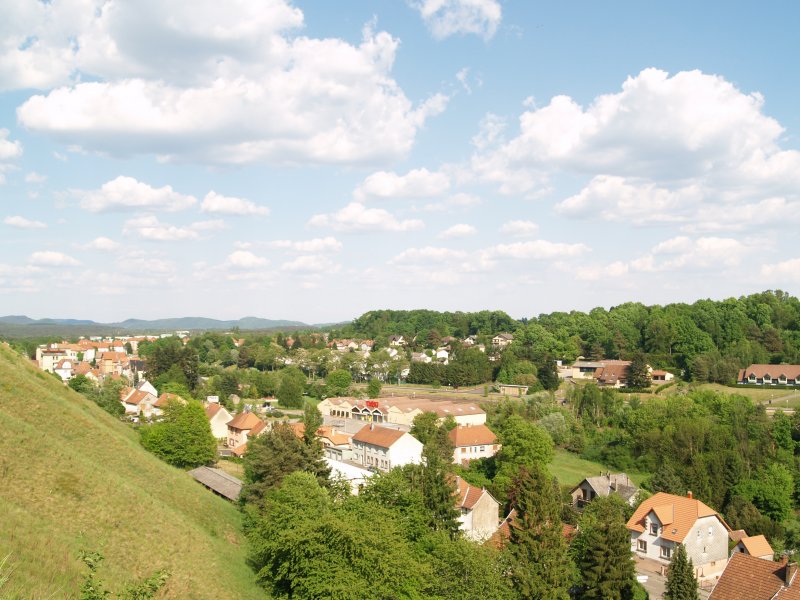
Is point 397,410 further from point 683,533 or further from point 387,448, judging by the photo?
point 683,533

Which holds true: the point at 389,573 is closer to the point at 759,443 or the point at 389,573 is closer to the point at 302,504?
the point at 302,504

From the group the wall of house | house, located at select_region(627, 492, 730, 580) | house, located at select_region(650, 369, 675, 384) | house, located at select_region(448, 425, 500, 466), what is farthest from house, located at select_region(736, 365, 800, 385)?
house, located at select_region(627, 492, 730, 580)

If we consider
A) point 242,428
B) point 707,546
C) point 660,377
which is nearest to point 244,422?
point 242,428

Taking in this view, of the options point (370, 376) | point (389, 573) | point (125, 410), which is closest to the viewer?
point (389, 573)

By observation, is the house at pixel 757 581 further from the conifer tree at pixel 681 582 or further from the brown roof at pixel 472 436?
the brown roof at pixel 472 436

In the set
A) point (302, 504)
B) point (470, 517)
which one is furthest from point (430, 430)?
point (302, 504)

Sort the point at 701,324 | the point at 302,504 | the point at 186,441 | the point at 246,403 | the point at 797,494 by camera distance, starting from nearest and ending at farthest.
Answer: the point at 302,504 → the point at 186,441 → the point at 797,494 → the point at 246,403 → the point at 701,324

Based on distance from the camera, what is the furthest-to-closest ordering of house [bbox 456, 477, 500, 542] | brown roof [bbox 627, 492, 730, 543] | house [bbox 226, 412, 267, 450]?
house [bbox 226, 412, 267, 450] < brown roof [bbox 627, 492, 730, 543] < house [bbox 456, 477, 500, 542]

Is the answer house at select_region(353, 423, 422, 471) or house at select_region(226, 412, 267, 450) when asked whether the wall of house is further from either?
house at select_region(226, 412, 267, 450)

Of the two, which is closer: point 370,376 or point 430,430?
point 430,430
